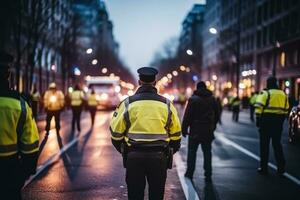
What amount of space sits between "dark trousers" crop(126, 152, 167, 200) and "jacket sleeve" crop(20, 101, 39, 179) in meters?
0.96

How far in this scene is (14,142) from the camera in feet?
16.2

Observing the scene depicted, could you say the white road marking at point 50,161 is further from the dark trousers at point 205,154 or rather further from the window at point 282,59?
the window at point 282,59

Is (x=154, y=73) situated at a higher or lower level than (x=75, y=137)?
higher

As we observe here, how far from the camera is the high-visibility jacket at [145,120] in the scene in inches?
214

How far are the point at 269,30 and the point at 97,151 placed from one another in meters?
47.7

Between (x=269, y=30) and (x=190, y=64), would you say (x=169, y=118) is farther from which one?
(x=190, y=64)

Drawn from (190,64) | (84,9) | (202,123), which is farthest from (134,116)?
(84,9)

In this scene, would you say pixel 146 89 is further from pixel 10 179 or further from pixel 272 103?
pixel 272 103

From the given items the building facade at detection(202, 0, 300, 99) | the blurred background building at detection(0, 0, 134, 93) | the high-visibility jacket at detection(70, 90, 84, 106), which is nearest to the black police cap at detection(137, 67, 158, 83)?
the high-visibility jacket at detection(70, 90, 84, 106)

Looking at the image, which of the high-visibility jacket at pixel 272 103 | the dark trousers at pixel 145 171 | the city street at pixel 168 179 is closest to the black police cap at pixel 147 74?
the dark trousers at pixel 145 171

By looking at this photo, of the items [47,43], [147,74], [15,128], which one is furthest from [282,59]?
[15,128]

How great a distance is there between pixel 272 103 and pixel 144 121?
614 centimetres

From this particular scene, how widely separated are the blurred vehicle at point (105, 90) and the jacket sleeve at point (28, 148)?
4443 cm

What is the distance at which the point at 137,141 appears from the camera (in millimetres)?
5430
